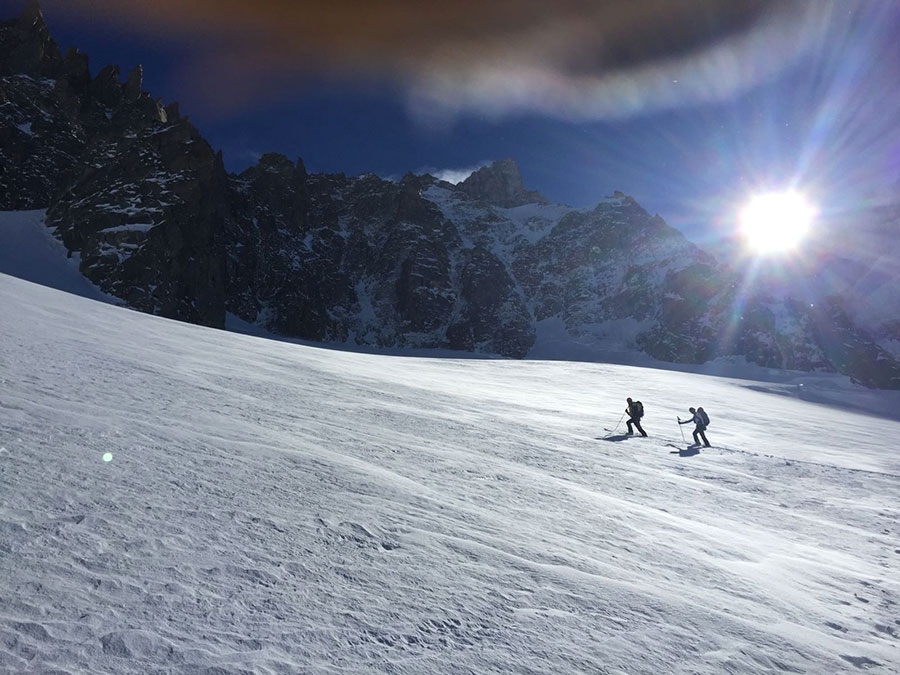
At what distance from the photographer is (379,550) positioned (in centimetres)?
466

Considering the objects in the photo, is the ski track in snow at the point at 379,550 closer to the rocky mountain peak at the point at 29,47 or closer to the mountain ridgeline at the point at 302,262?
the mountain ridgeline at the point at 302,262

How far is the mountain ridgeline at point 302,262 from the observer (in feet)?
361

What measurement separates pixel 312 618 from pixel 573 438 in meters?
10.6

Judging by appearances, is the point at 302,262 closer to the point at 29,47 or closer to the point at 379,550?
the point at 29,47

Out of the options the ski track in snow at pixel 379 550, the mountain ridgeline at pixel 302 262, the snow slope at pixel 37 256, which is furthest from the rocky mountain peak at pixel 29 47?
the ski track in snow at pixel 379 550

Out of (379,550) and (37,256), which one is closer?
(379,550)

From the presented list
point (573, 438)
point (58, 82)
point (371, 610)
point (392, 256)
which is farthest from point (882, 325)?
Answer: point (58, 82)

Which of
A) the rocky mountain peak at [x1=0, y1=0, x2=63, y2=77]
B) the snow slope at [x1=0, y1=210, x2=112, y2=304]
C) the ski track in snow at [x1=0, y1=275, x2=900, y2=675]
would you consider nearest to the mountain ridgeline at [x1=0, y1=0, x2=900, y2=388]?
the rocky mountain peak at [x1=0, y1=0, x2=63, y2=77]

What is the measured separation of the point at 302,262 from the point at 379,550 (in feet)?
578

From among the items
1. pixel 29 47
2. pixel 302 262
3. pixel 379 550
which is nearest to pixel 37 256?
pixel 29 47

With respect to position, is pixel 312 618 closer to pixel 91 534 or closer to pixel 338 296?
pixel 91 534

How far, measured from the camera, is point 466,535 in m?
5.30

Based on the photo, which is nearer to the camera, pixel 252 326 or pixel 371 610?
pixel 371 610

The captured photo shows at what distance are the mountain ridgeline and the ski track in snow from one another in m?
104
